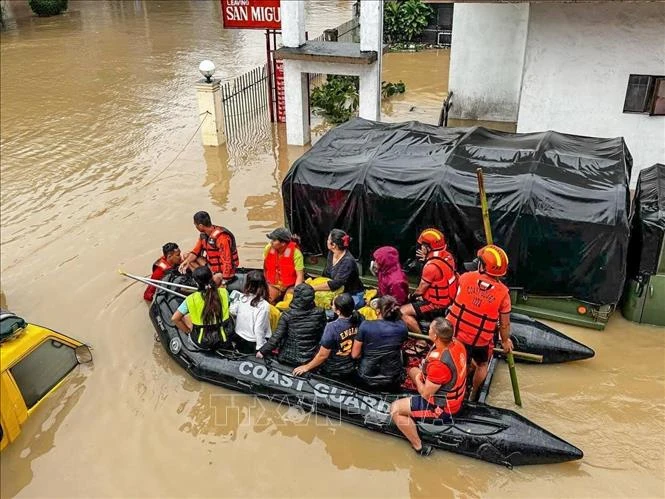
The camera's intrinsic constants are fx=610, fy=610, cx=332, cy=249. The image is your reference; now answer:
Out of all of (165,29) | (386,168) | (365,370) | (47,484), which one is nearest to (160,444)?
(47,484)

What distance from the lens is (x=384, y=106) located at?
18.2 meters

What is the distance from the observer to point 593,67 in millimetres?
11156

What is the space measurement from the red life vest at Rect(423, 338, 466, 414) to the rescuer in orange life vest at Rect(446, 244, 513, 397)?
Result: 19.5 inches

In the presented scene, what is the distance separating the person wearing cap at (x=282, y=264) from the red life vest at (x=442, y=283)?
5.56ft

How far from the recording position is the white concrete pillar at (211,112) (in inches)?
567

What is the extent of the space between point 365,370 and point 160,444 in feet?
7.58

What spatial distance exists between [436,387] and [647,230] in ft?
11.9

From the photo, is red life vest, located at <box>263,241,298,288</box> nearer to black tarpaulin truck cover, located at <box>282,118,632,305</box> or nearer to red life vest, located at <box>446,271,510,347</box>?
black tarpaulin truck cover, located at <box>282,118,632,305</box>

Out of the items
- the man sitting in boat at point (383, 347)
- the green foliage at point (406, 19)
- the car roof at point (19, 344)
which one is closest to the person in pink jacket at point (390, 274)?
the man sitting in boat at point (383, 347)

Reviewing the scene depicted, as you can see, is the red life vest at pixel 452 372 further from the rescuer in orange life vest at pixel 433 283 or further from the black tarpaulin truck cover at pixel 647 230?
the black tarpaulin truck cover at pixel 647 230

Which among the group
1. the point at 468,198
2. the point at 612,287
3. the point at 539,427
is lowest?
the point at 539,427

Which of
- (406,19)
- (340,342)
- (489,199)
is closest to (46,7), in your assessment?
(406,19)

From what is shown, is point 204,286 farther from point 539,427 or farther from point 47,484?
point 539,427

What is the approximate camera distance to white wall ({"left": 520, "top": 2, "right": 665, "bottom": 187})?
1073cm
